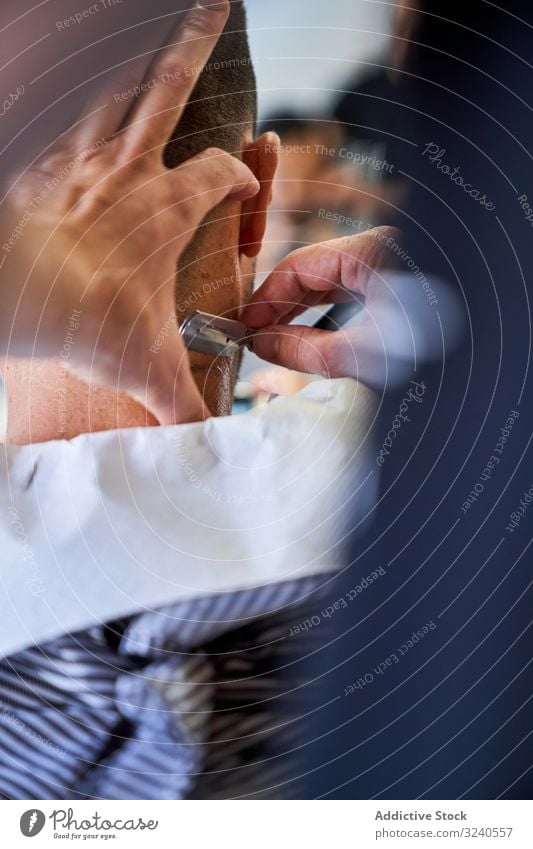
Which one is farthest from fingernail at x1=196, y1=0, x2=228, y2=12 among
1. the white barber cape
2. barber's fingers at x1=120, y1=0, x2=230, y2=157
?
the white barber cape

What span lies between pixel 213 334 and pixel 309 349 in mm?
57

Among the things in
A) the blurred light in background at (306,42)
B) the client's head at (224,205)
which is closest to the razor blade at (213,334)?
the client's head at (224,205)

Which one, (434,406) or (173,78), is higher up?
(173,78)

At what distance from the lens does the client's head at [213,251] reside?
447 millimetres

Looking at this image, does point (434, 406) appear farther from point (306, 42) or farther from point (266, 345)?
point (306, 42)

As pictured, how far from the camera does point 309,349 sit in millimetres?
452

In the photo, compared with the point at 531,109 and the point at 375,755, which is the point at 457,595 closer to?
the point at 375,755

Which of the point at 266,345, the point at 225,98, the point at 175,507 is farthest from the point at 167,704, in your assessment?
the point at 225,98

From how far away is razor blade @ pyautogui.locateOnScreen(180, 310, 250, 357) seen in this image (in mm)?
449

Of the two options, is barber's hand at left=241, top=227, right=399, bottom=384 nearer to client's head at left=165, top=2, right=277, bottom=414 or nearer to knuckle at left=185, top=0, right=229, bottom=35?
client's head at left=165, top=2, right=277, bottom=414

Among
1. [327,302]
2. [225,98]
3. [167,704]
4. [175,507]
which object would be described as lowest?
[167,704]

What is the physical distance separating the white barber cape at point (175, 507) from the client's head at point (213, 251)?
0.6 inches

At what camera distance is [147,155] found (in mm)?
453
